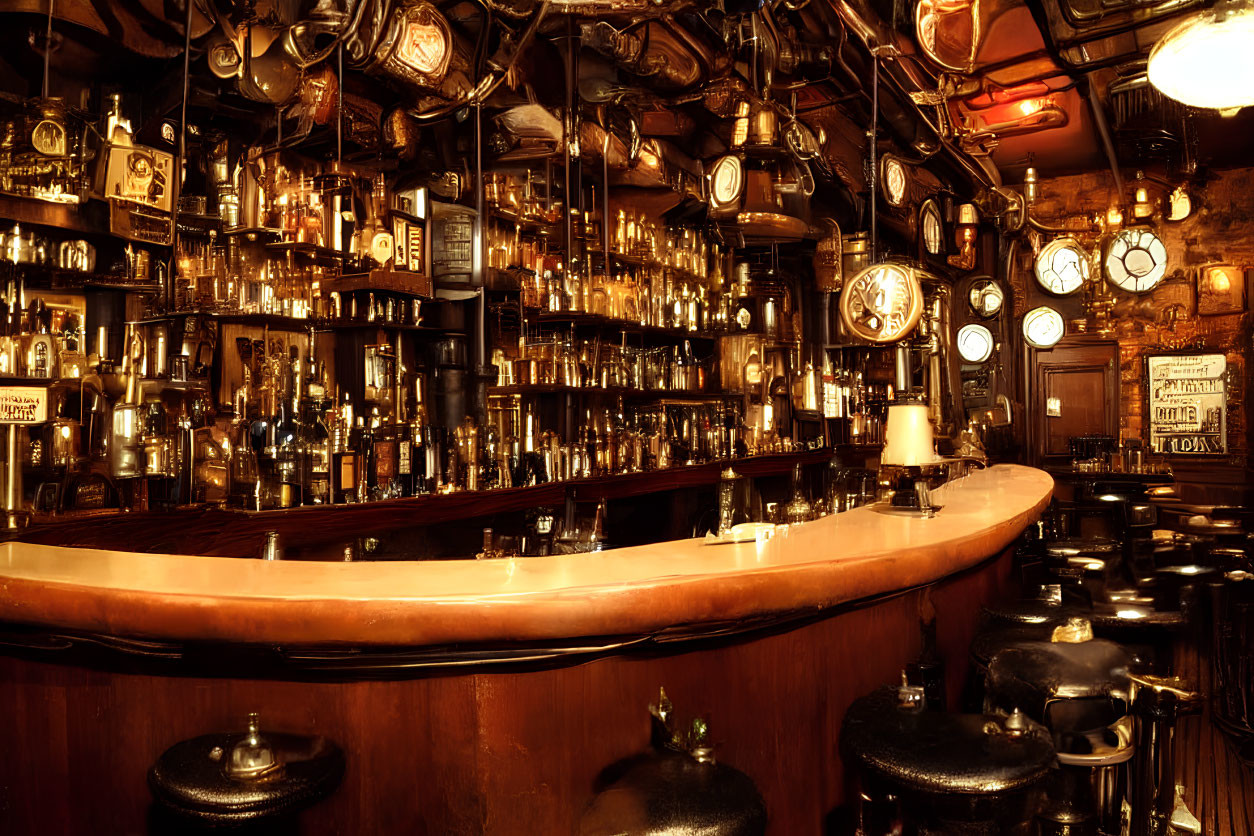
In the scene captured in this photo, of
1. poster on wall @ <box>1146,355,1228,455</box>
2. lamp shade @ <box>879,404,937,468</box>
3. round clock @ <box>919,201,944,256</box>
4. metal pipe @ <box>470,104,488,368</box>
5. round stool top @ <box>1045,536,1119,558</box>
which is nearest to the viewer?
lamp shade @ <box>879,404,937,468</box>

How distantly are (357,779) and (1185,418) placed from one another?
994cm

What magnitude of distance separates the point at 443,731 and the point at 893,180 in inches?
218

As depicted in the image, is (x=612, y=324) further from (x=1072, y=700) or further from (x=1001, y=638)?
(x=1072, y=700)

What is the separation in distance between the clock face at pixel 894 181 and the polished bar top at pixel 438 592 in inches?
180

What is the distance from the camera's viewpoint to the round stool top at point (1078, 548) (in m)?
3.74

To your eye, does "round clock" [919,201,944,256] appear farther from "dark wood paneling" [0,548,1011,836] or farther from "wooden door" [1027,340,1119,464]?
"dark wood paneling" [0,548,1011,836]

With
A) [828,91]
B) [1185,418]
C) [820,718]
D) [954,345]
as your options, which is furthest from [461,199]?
[1185,418]

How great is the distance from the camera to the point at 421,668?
1640mm

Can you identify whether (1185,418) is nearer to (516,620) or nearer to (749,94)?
(749,94)

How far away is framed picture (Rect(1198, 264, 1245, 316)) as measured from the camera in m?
8.84

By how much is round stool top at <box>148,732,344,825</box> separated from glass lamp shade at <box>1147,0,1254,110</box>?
3.08 m

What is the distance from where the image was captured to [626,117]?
5.15 meters

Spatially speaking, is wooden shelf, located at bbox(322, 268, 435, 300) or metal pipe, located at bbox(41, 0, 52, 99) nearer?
metal pipe, located at bbox(41, 0, 52, 99)

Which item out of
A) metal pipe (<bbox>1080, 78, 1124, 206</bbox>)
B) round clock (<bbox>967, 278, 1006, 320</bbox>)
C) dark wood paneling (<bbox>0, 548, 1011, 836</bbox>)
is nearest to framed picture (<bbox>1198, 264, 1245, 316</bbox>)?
metal pipe (<bbox>1080, 78, 1124, 206</bbox>)
